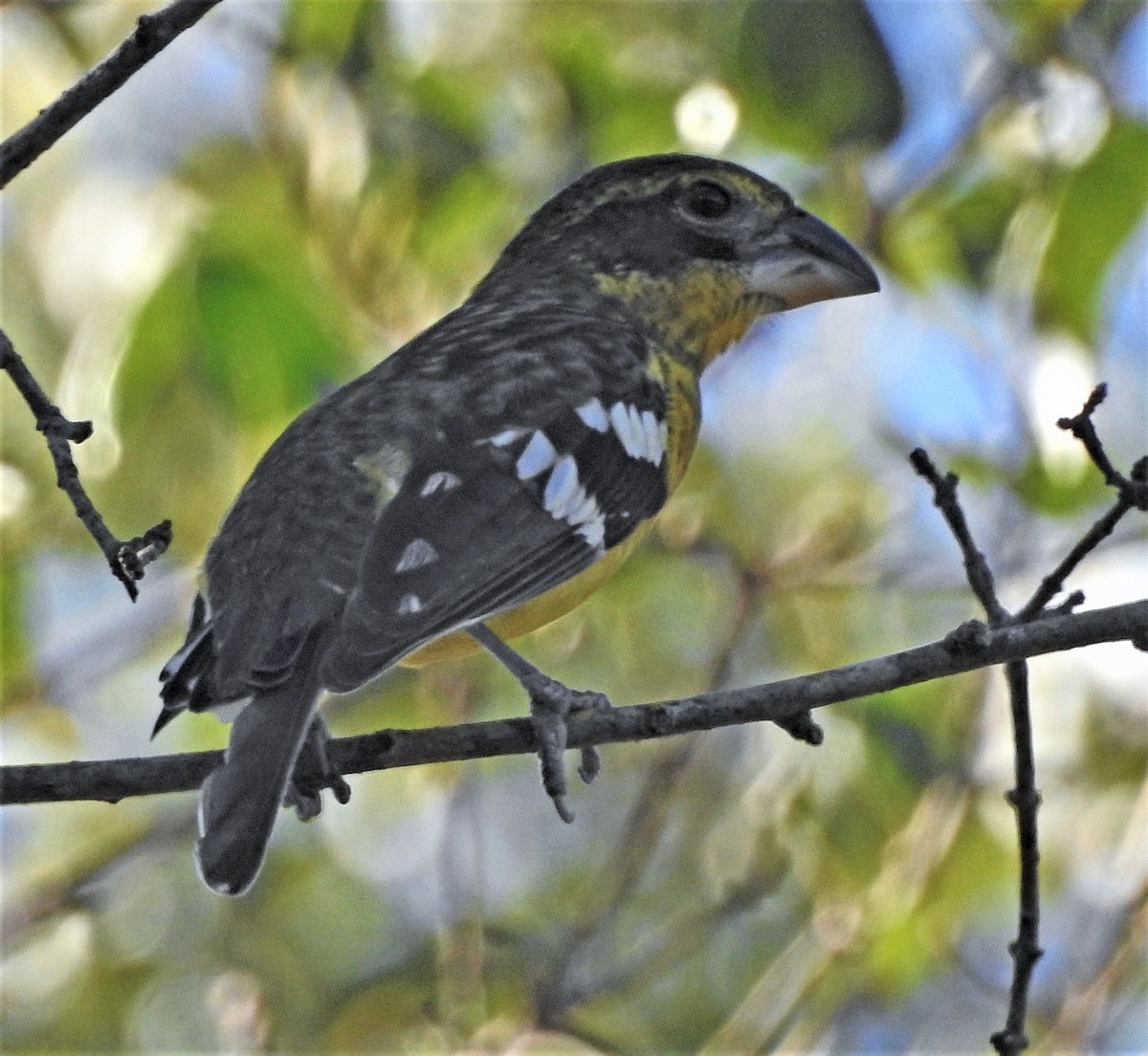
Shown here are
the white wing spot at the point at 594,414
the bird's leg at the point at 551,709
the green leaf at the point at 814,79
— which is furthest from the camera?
the green leaf at the point at 814,79

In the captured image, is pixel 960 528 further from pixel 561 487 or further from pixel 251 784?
pixel 251 784

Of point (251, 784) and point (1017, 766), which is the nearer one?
point (251, 784)

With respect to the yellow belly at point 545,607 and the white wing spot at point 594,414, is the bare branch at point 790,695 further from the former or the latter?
the white wing spot at point 594,414

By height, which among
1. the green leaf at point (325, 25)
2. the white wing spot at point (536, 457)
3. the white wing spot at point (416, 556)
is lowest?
the white wing spot at point (416, 556)

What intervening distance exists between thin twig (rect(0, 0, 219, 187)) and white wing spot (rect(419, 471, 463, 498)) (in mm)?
1303

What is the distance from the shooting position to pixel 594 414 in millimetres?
4492

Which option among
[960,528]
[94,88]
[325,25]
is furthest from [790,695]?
[325,25]

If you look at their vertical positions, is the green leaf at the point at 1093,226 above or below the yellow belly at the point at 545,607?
above

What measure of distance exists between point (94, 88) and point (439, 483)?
4.45 ft

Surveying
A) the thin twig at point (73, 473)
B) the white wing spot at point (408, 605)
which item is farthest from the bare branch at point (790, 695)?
the thin twig at point (73, 473)

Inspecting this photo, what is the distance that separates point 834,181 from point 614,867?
2.36 metres

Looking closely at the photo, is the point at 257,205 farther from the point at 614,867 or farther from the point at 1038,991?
the point at 1038,991

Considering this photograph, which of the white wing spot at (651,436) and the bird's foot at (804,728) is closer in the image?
the bird's foot at (804,728)

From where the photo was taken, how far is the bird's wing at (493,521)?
143 inches
